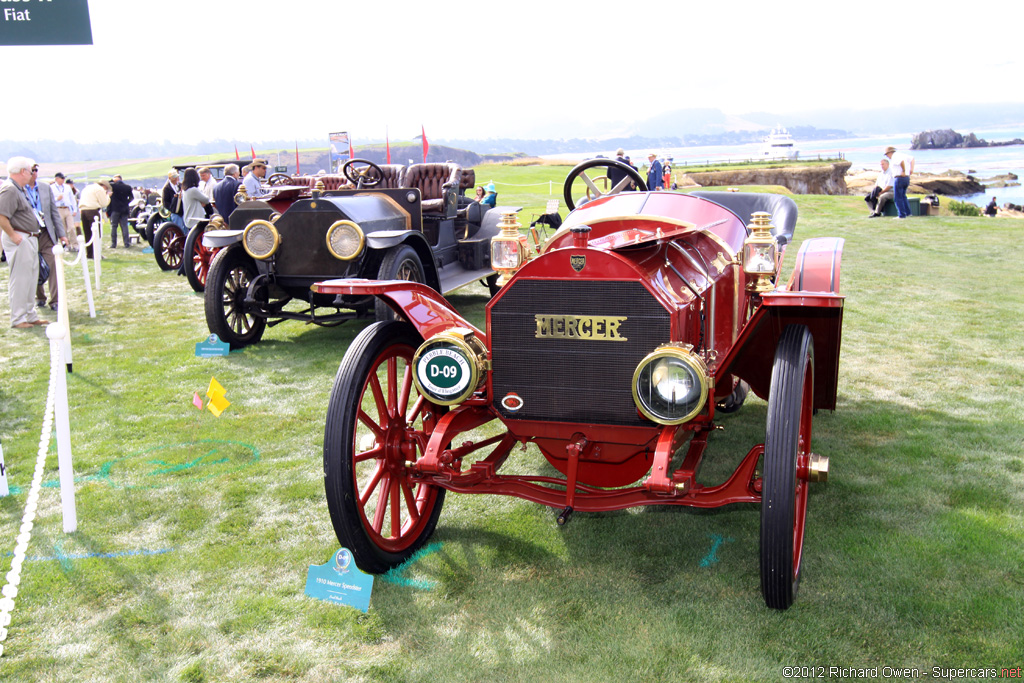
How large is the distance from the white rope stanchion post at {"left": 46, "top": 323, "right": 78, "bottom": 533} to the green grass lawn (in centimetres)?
10

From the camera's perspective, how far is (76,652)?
259 centimetres

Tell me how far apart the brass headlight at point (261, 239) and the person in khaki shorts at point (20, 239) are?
219cm

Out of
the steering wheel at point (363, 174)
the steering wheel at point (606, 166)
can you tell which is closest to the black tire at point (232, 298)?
the steering wheel at point (363, 174)

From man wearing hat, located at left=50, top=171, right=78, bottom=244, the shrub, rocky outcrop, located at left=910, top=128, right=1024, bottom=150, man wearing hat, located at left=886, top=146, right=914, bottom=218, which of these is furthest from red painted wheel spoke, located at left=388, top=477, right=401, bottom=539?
rocky outcrop, located at left=910, top=128, right=1024, bottom=150

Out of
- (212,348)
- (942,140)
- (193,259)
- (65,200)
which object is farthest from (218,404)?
(942,140)

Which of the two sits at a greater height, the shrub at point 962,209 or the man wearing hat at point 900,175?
the man wearing hat at point 900,175

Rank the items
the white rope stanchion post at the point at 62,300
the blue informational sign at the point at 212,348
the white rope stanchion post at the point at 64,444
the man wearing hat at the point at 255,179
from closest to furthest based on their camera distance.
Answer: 1. the white rope stanchion post at the point at 64,444
2. the white rope stanchion post at the point at 62,300
3. the blue informational sign at the point at 212,348
4. the man wearing hat at the point at 255,179

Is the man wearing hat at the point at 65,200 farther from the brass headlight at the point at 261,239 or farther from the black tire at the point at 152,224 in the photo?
the brass headlight at the point at 261,239

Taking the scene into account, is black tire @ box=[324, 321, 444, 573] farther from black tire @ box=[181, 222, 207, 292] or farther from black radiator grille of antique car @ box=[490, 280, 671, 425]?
black tire @ box=[181, 222, 207, 292]

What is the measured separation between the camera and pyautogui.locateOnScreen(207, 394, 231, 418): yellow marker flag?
4953 mm

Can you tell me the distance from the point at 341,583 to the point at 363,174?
7.22 metres

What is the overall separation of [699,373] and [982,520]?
1681mm

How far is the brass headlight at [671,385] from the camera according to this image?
267cm

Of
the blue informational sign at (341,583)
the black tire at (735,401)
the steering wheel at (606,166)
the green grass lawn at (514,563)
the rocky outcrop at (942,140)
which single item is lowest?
the green grass lawn at (514,563)
